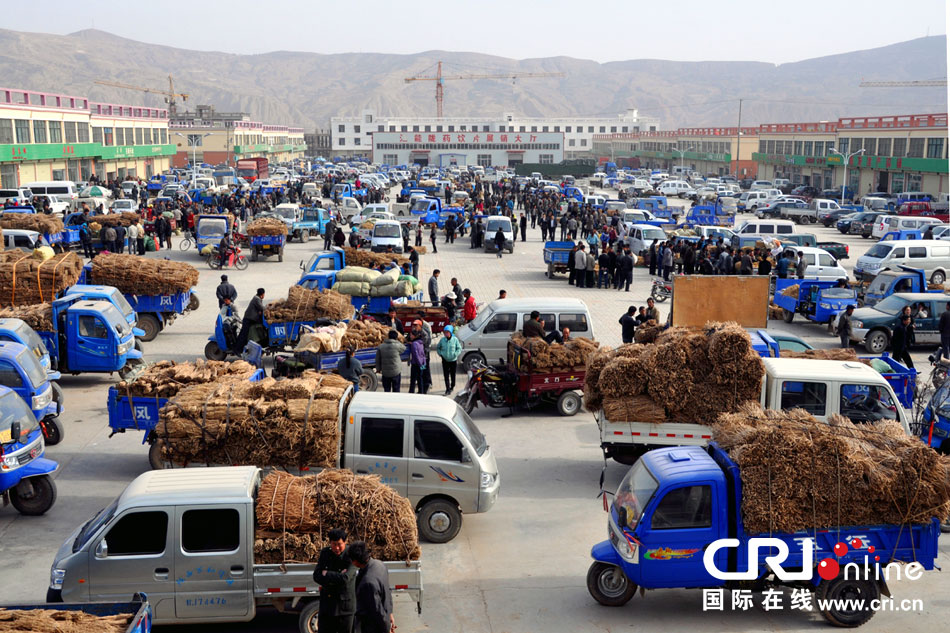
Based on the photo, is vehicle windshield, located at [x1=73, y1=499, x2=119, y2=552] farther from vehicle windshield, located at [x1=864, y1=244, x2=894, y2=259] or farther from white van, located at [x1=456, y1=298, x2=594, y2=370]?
vehicle windshield, located at [x1=864, y1=244, x2=894, y2=259]

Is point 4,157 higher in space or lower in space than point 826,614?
higher

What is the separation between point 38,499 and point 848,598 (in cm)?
965

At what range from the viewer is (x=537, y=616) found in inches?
352

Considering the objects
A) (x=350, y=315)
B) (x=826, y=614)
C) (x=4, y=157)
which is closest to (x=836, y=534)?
(x=826, y=614)

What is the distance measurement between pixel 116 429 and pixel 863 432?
9.97 meters

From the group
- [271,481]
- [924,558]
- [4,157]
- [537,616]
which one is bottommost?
[537,616]

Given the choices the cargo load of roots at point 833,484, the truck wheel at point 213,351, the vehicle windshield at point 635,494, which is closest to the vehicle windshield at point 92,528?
the vehicle windshield at point 635,494

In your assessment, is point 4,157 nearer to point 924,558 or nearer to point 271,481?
point 271,481

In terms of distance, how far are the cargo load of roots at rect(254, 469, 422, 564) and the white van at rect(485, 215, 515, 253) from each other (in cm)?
3030

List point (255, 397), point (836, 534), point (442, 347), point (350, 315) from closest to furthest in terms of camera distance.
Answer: point (836, 534)
point (255, 397)
point (442, 347)
point (350, 315)

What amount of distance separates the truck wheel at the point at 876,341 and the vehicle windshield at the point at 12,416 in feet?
57.6

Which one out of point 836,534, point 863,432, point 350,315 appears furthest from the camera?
point 350,315

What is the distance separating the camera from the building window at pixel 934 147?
59941 mm

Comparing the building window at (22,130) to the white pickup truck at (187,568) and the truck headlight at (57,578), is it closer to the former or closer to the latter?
the truck headlight at (57,578)
